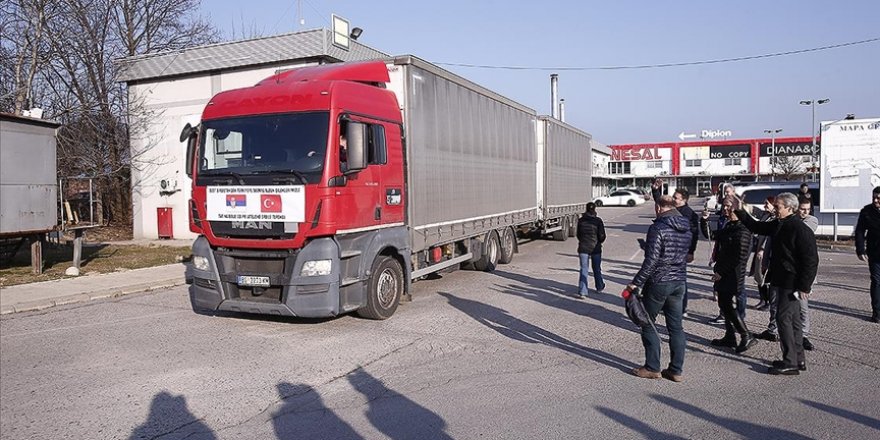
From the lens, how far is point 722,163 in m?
70.6

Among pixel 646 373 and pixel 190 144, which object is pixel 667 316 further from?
pixel 190 144

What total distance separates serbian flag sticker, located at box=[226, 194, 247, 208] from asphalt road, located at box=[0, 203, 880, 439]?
1.63m

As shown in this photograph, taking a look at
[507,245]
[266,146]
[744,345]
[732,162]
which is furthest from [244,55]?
[732,162]

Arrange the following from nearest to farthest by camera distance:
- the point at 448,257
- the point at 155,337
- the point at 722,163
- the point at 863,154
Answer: the point at 155,337, the point at 448,257, the point at 863,154, the point at 722,163

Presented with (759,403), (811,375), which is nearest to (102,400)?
(759,403)

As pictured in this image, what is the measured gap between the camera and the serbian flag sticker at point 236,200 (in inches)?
318

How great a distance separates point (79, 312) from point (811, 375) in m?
9.71

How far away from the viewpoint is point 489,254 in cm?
1396

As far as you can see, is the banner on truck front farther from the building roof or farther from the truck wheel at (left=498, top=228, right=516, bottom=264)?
the building roof

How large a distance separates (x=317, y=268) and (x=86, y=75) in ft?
77.4

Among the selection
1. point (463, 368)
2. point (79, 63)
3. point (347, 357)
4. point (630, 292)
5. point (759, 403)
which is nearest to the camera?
point (759, 403)

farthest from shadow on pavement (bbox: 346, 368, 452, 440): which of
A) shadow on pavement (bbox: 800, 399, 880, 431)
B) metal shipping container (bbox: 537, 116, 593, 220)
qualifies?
metal shipping container (bbox: 537, 116, 593, 220)

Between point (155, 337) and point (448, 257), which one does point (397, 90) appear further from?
point (155, 337)

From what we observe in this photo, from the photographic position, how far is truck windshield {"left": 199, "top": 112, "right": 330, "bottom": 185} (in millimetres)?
Answer: 7934
